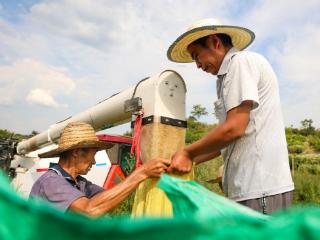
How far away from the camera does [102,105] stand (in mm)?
3357

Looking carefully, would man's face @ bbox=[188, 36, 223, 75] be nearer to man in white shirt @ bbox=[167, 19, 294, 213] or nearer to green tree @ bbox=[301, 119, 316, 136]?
man in white shirt @ bbox=[167, 19, 294, 213]

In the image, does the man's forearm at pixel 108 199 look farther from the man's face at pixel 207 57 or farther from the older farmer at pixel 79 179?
the man's face at pixel 207 57

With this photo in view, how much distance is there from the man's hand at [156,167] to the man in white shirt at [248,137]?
0.05 metres

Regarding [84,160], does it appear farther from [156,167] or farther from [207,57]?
[207,57]

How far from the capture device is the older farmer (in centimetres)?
228

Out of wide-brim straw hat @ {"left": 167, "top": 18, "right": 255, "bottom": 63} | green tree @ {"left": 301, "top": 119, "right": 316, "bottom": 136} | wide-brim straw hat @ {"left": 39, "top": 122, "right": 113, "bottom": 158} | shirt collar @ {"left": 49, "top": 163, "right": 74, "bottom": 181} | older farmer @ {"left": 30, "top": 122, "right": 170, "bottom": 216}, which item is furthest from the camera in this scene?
green tree @ {"left": 301, "top": 119, "right": 316, "bottom": 136}

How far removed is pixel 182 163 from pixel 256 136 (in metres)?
0.45

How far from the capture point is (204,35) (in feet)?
7.95

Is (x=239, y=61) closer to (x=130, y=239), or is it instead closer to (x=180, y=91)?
(x=180, y=91)

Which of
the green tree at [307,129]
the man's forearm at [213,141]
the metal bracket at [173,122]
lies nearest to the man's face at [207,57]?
the metal bracket at [173,122]

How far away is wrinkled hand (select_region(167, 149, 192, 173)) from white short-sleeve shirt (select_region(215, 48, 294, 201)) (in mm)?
319

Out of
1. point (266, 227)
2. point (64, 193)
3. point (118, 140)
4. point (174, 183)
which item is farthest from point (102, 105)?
point (118, 140)

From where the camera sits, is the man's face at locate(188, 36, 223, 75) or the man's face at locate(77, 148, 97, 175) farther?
the man's face at locate(77, 148, 97, 175)

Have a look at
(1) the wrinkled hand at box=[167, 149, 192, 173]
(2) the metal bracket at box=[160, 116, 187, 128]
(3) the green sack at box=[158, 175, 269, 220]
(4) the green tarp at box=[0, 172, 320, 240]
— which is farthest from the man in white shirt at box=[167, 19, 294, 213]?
(4) the green tarp at box=[0, 172, 320, 240]
